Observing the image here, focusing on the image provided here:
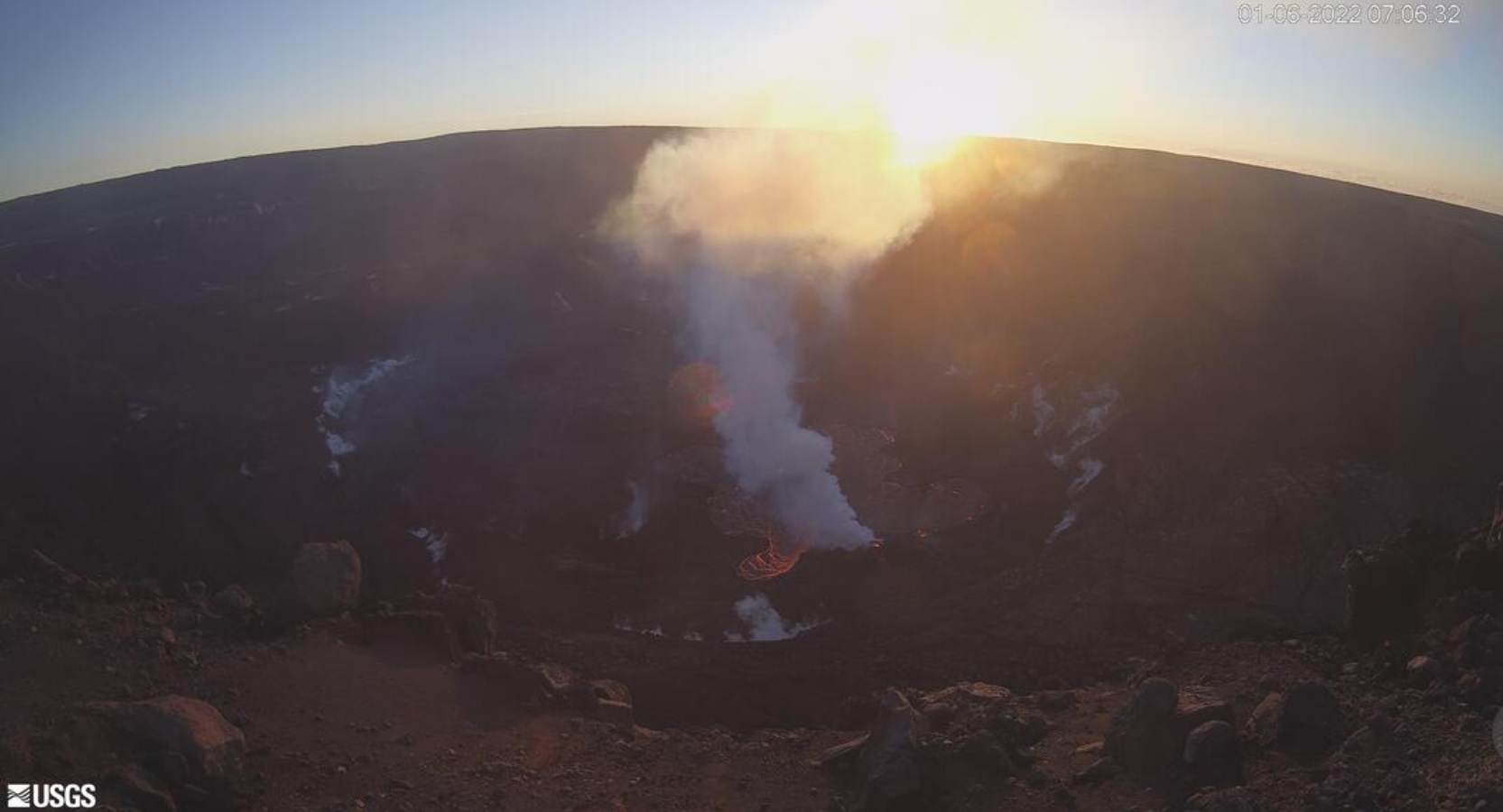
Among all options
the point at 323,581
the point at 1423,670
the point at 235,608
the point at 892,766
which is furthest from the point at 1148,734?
the point at 235,608

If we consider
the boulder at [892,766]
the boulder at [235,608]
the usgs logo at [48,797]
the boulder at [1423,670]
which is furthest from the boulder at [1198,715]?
the boulder at [235,608]

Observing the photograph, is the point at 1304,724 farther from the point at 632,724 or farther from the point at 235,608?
the point at 235,608

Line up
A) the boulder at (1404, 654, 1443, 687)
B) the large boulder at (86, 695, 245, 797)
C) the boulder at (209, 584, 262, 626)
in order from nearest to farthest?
the large boulder at (86, 695, 245, 797), the boulder at (1404, 654, 1443, 687), the boulder at (209, 584, 262, 626)

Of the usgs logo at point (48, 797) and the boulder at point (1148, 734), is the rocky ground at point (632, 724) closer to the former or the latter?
the boulder at point (1148, 734)

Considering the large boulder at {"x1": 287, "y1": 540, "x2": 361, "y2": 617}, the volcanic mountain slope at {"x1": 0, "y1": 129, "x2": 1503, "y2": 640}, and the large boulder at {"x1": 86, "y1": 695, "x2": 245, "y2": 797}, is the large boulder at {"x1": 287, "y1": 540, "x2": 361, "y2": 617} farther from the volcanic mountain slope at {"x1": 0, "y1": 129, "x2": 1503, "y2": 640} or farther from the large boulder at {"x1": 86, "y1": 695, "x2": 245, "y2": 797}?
the volcanic mountain slope at {"x1": 0, "y1": 129, "x2": 1503, "y2": 640}

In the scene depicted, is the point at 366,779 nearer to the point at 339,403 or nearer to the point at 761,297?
the point at 339,403

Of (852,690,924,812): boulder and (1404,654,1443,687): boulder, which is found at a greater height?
(1404,654,1443,687): boulder

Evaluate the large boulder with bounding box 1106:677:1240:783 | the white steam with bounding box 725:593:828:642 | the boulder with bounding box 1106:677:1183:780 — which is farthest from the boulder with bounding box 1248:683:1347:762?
the white steam with bounding box 725:593:828:642
